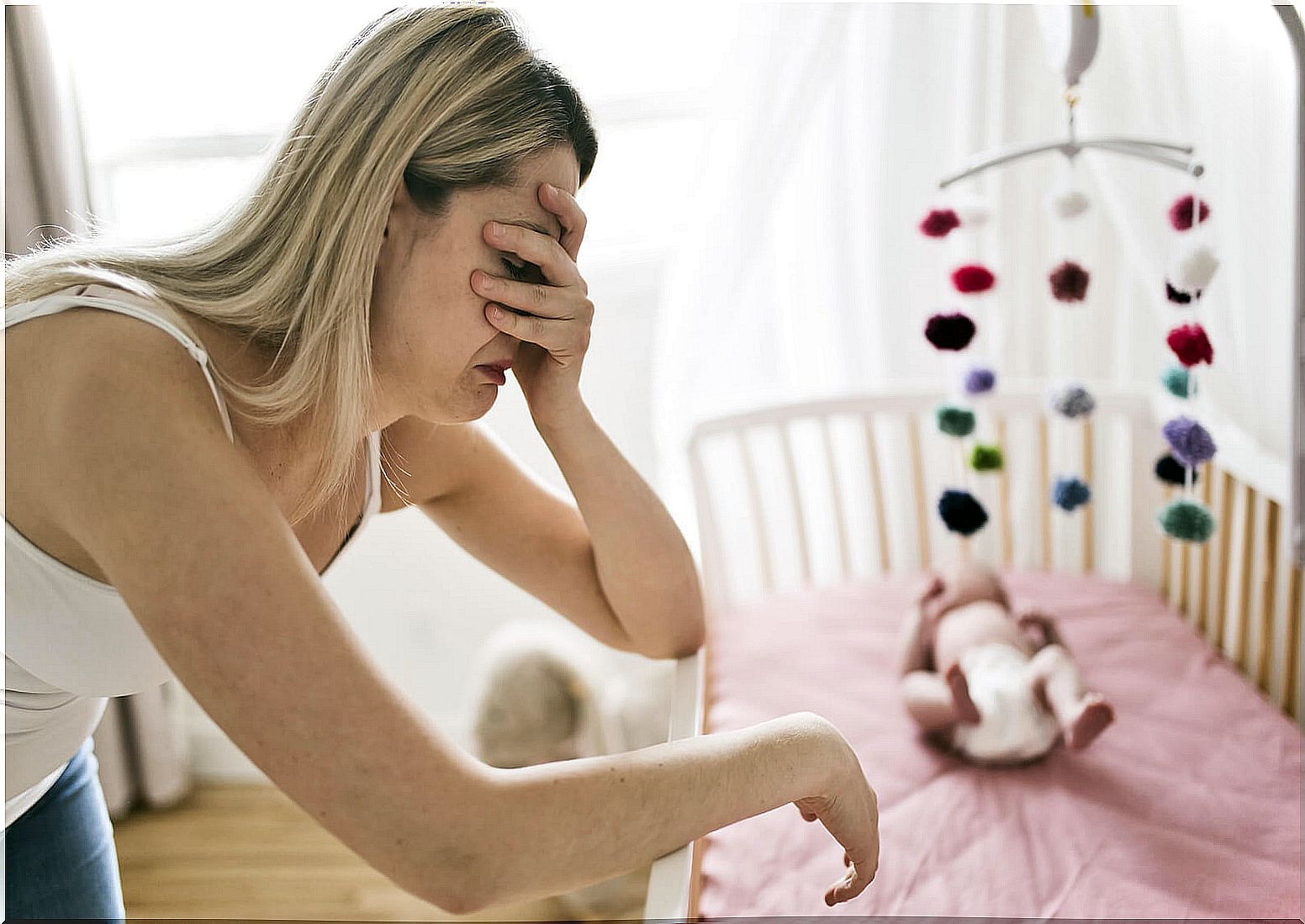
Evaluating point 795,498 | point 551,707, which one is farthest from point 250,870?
point 795,498

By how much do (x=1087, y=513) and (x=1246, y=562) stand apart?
0.32 m

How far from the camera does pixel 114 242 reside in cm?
80

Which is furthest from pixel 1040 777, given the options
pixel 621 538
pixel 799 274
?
pixel 799 274

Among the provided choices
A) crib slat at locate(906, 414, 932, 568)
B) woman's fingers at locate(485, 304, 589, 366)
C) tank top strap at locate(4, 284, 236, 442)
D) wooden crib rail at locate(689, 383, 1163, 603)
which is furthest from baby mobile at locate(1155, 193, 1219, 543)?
tank top strap at locate(4, 284, 236, 442)

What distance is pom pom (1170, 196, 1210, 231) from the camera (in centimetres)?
113

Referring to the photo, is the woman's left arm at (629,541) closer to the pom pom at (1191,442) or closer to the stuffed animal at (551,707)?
the pom pom at (1191,442)

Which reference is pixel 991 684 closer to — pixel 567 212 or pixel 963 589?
pixel 963 589

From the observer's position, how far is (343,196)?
2.35 ft

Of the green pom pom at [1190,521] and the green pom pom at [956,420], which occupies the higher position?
the green pom pom at [956,420]

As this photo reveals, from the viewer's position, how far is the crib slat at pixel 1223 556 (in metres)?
1.54

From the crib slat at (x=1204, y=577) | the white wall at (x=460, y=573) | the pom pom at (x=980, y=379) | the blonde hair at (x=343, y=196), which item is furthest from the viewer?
the white wall at (x=460, y=573)

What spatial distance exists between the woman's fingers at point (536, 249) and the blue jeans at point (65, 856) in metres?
0.62

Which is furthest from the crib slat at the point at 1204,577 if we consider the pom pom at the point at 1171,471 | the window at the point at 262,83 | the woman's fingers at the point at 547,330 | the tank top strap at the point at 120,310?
the tank top strap at the point at 120,310

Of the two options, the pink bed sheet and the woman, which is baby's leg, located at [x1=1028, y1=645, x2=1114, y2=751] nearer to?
the pink bed sheet
